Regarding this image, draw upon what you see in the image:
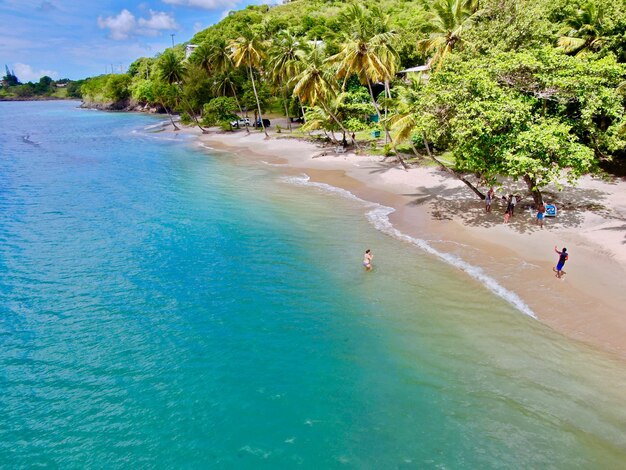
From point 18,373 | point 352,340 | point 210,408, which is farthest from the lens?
point 352,340

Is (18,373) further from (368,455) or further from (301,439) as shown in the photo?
(368,455)

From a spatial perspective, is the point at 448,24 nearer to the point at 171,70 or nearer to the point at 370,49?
the point at 370,49

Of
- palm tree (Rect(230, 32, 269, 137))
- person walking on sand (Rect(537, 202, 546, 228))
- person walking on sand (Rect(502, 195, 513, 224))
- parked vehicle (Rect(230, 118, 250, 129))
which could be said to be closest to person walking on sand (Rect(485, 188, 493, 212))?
person walking on sand (Rect(502, 195, 513, 224))

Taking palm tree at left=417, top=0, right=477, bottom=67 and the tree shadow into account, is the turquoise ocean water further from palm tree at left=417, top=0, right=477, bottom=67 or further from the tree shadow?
palm tree at left=417, top=0, right=477, bottom=67

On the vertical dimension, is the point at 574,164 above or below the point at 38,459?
above

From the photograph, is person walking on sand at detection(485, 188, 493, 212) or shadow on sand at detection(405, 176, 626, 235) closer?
shadow on sand at detection(405, 176, 626, 235)

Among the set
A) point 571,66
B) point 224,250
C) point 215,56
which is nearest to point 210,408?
point 224,250

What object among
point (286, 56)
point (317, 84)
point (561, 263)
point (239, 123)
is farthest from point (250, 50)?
point (561, 263)
